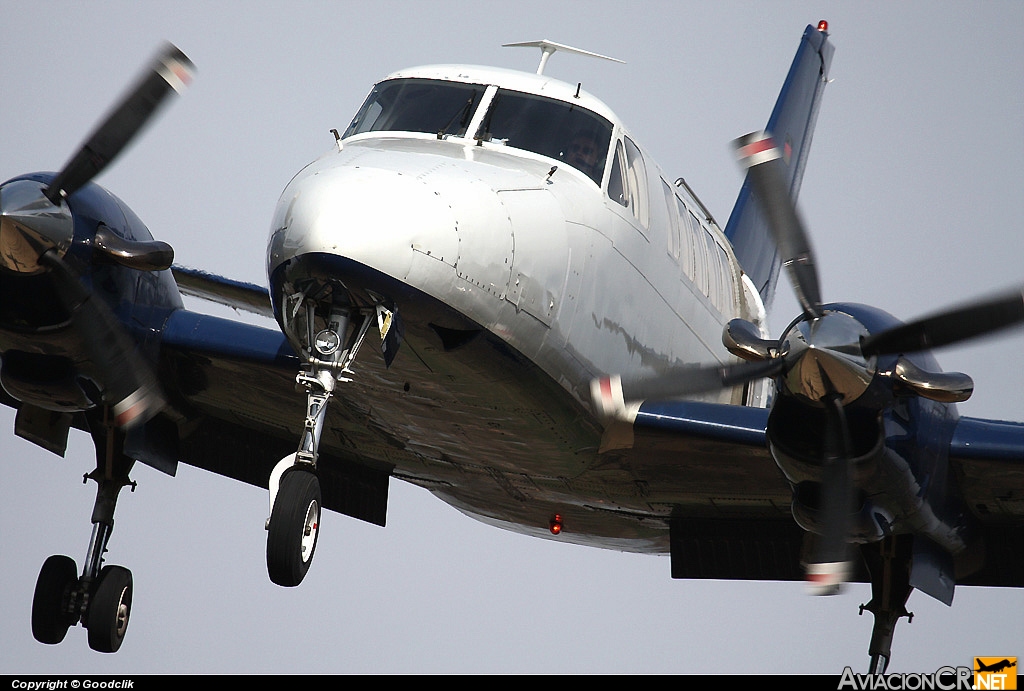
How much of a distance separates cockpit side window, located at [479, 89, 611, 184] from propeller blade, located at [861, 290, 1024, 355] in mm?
2708

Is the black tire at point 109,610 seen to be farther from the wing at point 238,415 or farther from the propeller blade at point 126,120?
the propeller blade at point 126,120

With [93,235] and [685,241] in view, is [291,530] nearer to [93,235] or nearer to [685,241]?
[93,235]

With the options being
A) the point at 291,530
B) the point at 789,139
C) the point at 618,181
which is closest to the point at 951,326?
the point at 618,181

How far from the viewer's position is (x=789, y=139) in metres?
21.6

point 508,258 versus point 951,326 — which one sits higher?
point 951,326

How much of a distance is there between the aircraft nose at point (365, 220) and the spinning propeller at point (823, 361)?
1919 mm

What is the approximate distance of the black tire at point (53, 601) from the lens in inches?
533

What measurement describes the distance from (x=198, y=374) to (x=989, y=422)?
7153mm

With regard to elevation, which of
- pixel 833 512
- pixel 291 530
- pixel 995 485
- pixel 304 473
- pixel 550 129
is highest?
pixel 550 129

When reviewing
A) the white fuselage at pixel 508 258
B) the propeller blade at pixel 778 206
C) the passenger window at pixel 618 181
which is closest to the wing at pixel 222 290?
the white fuselage at pixel 508 258

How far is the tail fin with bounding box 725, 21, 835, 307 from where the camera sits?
18578 millimetres

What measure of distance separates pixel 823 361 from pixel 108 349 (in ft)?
19.6

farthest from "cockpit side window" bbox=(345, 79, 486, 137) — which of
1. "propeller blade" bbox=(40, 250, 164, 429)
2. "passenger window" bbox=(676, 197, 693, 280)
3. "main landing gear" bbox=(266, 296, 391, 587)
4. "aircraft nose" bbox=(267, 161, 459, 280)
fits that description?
"passenger window" bbox=(676, 197, 693, 280)

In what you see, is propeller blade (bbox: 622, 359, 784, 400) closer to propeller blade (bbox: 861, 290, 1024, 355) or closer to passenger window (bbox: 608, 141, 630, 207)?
propeller blade (bbox: 861, 290, 1024, 355)
